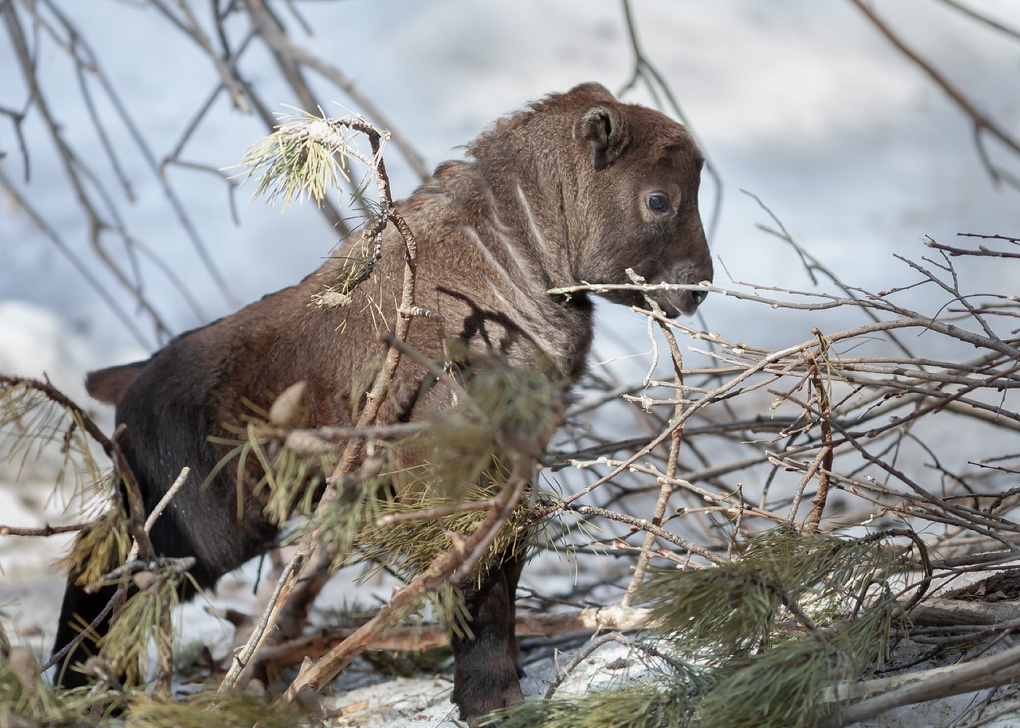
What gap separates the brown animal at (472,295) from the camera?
328 cm

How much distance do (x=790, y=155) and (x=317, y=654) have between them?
600 centimetres

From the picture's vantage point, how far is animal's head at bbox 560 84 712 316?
3521 mm

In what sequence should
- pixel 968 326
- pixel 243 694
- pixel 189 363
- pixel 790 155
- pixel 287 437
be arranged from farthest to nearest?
pixel 790 155 < pixel 968 326 < pixel 189 363 < pixel 243 694 < pixel 287 437

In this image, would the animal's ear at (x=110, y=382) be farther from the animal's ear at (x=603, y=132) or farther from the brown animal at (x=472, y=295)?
the animal's ear at (x=603, y=132)

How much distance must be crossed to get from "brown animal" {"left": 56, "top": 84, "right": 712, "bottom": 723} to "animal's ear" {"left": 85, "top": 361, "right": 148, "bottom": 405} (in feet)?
0.76

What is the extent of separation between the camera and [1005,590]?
2.91 meters

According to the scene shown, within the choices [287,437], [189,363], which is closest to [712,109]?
[189,363]

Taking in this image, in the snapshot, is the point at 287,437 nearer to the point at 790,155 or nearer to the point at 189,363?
the point at 189,363

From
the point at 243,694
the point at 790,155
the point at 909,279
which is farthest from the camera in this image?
the point at 790,155

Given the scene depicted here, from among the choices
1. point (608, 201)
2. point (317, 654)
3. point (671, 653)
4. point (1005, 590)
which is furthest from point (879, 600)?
point (317, 654)

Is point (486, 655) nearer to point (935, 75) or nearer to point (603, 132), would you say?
point (603, 132)

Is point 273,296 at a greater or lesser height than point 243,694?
greater

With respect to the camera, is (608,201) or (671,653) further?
(608,201)

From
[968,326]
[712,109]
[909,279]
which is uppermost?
[712,109]
